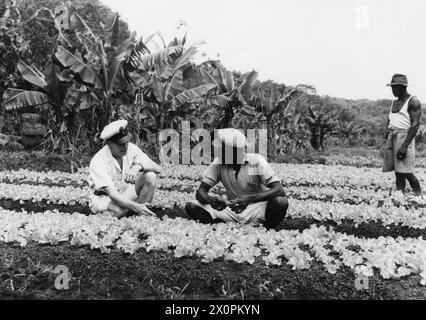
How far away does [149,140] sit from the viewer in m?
16.9

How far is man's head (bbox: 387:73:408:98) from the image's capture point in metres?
7.88

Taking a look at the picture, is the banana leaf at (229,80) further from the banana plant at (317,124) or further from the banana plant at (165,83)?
the banana plant at (317,124)

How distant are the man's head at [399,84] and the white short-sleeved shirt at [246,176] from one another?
3.80 m

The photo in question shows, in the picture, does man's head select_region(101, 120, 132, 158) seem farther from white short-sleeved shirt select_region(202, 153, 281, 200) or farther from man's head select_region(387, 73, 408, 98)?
man's head select_region(387, 73, 408, 98)

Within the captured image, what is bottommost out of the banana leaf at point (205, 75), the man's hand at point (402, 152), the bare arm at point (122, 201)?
the bare arm at point (122, 201)

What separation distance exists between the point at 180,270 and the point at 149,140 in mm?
13353

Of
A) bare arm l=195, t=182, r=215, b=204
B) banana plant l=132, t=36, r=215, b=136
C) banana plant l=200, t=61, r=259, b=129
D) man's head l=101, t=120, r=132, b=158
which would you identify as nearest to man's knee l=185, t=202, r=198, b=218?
bare arm l=195, t=182, r=215, b=204

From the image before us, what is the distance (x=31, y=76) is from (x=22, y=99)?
67 cm

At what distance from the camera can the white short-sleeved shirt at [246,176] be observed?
201 inches

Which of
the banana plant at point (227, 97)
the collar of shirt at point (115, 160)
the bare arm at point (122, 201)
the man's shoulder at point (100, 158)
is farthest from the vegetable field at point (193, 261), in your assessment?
the banana plant at point (227, 97)

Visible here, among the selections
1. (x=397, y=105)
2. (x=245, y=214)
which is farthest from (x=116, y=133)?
(x=397, y=105)

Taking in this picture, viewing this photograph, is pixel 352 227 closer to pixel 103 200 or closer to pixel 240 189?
pixel 240 189

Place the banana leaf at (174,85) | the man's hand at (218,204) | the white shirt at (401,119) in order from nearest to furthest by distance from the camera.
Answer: the man's hand at (218,204) → the white shirt at (401,119) → the banana leaf at (174,85)

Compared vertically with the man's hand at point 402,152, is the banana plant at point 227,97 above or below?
above
